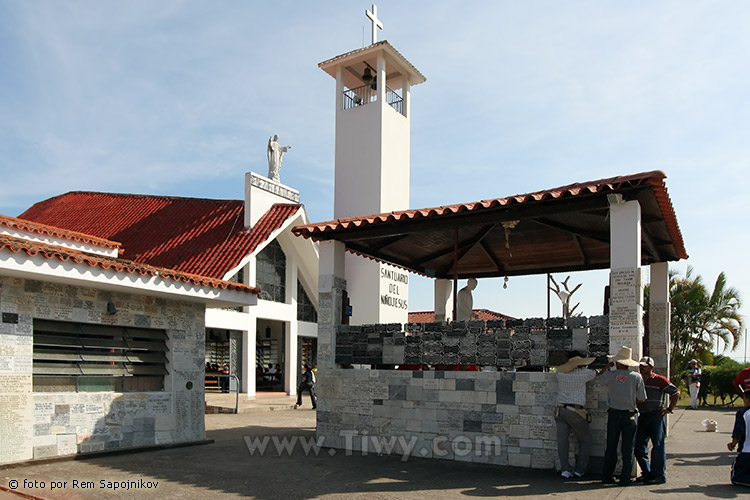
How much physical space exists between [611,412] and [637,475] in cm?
101

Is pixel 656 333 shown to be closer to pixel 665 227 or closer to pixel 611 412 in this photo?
pixel 665 227

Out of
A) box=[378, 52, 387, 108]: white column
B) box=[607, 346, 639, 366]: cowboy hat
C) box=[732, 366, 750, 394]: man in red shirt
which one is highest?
box=[378, 52, 387, 108]: white column

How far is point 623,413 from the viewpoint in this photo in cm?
762

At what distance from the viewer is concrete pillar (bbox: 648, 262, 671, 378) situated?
11.8m

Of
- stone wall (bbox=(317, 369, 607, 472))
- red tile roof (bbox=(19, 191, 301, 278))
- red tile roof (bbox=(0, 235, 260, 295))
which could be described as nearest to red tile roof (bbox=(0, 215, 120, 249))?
red tile roof (bbox=(0, 235, 260, 295))

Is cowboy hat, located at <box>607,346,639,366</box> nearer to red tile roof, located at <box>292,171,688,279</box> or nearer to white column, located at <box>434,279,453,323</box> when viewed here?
red tile roof, located at <box>292,171,688,279</box>

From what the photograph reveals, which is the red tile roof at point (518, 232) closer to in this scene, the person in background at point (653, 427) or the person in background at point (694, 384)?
the person in background at point (653, 427)

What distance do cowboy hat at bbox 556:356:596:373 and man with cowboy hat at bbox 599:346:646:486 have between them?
21.3 inches

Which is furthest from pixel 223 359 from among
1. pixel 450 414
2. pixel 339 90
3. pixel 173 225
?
pixel 450 414

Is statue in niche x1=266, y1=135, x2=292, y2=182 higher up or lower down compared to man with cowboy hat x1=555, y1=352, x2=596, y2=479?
higher up

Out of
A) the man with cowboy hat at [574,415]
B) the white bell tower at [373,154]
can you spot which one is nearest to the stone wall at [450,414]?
the man with cowboy hat at [574,415]

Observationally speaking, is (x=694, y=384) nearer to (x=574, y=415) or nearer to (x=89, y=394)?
(x=574, y=415)

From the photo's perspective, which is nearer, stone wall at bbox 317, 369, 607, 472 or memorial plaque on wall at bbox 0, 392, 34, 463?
memorial plaque on wall at bbox 0, 392, 34, 463

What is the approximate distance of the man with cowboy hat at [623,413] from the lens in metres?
7.61
